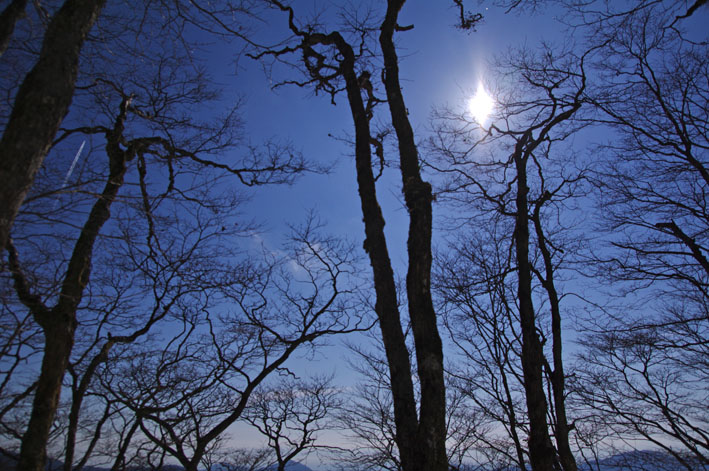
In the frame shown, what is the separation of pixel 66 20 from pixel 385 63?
377cm

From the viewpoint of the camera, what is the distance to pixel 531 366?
5.18 m

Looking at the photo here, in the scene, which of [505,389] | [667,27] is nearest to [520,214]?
[667,27]

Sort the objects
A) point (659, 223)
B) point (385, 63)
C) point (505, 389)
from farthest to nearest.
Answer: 1. point (505, 389)
2. point (659, 223)
3. point (385, 63)

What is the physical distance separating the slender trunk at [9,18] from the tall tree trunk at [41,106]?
36cm

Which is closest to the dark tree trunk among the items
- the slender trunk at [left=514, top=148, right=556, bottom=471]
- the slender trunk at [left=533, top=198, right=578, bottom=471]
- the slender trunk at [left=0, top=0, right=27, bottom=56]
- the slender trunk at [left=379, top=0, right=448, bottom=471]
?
the slender trunk at [left=0, top=0, right=27, bottom=56]

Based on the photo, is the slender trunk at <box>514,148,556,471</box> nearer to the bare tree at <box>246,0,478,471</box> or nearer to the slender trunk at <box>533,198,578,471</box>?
the slender trunk at <box>533,198,578,471</box>

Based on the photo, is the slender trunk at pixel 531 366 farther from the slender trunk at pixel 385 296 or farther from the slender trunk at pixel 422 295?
the slender trunk at pixel 422 295

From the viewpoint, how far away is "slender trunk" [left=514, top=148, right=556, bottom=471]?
4645mm

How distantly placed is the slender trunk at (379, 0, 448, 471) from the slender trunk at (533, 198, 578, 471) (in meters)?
3.80

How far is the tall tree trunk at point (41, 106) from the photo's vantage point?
1933 millimetres

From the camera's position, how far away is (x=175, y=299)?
8062 millimetres

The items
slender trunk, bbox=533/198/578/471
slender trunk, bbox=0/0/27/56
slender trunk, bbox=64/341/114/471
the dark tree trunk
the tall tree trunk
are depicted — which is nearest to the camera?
the tall tree trunk

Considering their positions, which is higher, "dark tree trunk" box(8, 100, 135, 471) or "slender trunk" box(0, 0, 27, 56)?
"slender trunk" box(0, 0, 27, 56)

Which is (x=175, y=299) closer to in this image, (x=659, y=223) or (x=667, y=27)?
(x=659, y=223)
